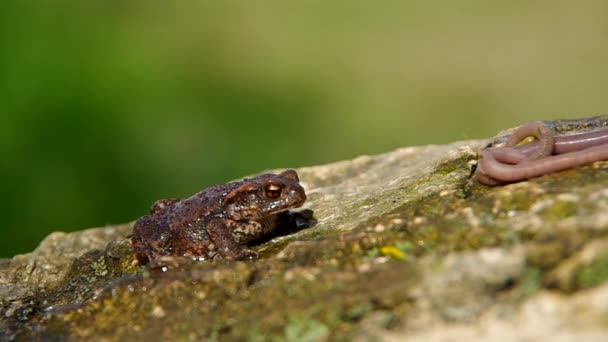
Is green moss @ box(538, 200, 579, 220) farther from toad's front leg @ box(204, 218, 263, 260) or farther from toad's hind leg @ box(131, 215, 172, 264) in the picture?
toad's hind leg @ box(131, 215, 172, 264)

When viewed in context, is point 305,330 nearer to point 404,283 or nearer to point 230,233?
point 404,283

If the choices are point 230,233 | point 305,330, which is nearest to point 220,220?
point 230,233

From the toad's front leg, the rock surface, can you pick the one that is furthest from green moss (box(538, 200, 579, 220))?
the toad's front leg

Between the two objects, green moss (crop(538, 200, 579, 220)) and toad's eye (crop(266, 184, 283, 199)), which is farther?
toad's eye (crop(266, 184, 283, 199))

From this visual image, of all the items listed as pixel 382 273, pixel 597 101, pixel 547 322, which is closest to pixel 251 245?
pixel 382 273

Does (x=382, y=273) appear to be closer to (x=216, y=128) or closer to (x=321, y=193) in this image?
(x=321, y=193)
